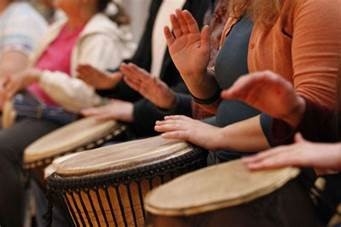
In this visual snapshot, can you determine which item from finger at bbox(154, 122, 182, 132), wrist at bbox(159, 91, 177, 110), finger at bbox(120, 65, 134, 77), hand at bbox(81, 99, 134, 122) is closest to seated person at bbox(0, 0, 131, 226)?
hand at bbox(81, 99, 134, 122)

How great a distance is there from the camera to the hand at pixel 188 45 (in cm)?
163

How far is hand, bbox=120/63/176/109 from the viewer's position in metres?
1.96

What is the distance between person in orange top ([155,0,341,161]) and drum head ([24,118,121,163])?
56 cm

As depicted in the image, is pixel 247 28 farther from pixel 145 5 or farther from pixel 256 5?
pixel 145 5

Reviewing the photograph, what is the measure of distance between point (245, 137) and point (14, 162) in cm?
139

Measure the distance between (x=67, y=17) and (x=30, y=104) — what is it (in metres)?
0.38

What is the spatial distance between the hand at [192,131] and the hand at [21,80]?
1.13 meters

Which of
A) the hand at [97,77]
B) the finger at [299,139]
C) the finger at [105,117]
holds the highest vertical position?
the finger at [299,139]

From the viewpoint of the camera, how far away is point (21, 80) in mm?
2607

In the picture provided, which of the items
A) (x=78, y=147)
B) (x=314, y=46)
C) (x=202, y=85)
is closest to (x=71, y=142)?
(x=78, y=147)

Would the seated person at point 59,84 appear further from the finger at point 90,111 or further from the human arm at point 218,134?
the human arm at point 218,134

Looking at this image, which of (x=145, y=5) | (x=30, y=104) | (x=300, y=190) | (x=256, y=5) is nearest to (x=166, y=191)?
(x=300, y=190)

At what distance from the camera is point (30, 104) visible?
2664mm

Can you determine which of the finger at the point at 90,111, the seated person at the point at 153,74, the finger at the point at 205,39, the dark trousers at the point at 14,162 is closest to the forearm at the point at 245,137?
the finger at the point at 205,39
